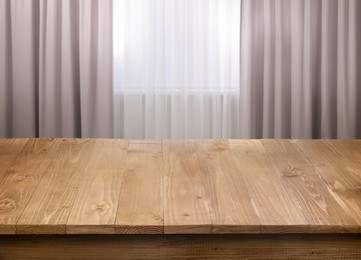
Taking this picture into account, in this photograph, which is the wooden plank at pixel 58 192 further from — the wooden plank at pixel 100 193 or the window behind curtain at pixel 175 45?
the window behind curtain at pixel 175 45

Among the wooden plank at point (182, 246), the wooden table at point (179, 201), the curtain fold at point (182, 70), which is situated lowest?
the wooden plank at point (182, 246)

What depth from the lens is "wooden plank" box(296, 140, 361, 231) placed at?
2090 millimetres

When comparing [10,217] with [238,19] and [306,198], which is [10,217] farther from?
[238,19]

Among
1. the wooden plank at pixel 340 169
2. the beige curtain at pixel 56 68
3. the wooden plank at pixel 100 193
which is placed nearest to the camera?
the wooden plank at pixel 100 193

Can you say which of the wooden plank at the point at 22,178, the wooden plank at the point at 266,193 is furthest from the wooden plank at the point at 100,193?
the wooden plank at the point at 266,193

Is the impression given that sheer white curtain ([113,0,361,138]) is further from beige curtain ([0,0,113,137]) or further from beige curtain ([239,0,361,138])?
beige curtain ([0,0,113,137])

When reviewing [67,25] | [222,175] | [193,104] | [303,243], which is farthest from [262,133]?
[303,243]

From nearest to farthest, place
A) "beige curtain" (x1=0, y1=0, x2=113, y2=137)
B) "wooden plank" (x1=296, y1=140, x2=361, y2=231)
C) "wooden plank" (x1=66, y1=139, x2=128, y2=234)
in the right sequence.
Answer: "wooden plank" (x1=66, y1=139, x2=128, y2=234) → "wooden plank" (x1=296, y1=140, x2=361, y2=231) → "beige curtain" (x1=0, y1=0, x2=113, y2=137)

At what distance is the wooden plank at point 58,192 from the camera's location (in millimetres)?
1893

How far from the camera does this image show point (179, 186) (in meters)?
2.26

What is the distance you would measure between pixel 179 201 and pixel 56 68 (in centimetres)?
223

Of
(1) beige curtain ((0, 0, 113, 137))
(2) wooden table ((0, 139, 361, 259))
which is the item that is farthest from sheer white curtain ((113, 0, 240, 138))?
(2) wooden table ((0, 139, 361, 259))

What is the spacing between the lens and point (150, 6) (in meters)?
4.14

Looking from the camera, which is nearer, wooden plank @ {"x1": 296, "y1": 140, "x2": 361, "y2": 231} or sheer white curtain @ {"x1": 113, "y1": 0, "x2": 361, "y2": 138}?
wooden plank @ {"x1": 296, "y1": 140, "x2": 361, "y2": 231}
